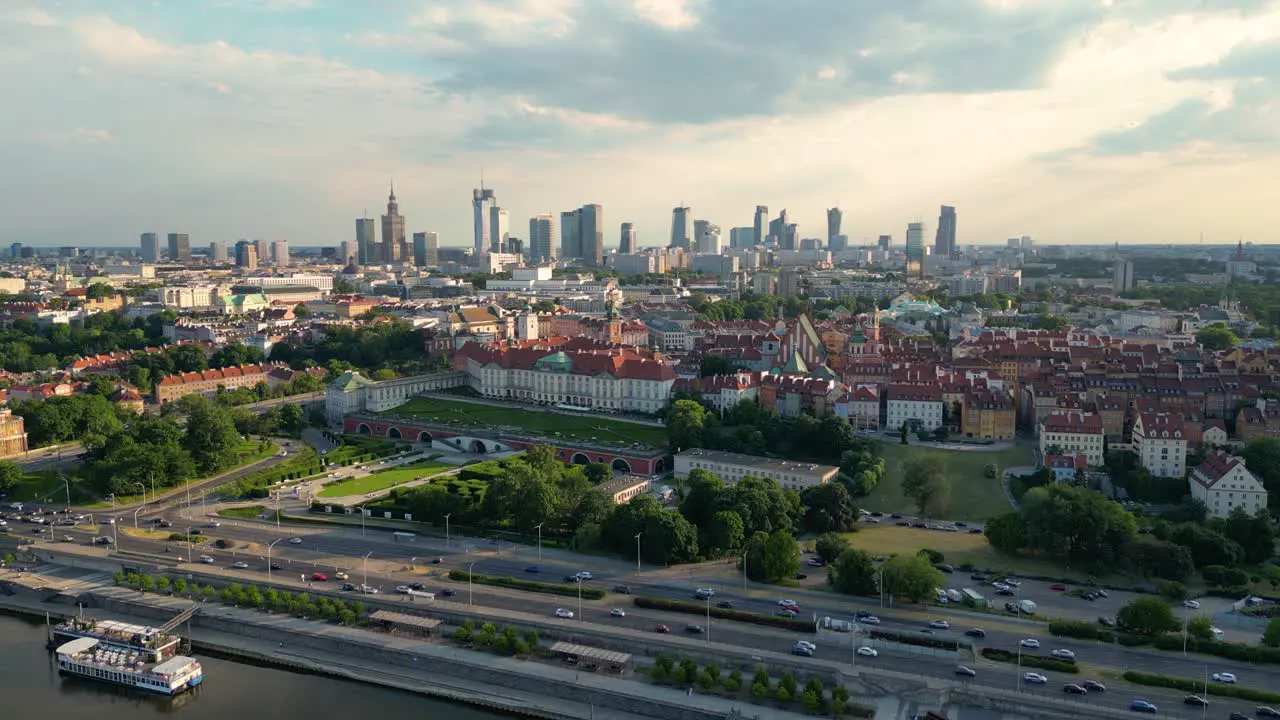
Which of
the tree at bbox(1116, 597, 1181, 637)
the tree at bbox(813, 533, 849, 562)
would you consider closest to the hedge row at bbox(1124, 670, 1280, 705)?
the tree at bbox(1116, 597, 1181, 637)

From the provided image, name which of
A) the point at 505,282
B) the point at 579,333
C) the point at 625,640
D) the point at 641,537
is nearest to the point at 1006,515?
the point at 641,537

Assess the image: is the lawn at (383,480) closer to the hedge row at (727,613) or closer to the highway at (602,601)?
the highway at (602,601)

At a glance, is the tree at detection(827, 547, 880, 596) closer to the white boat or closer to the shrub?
the shrub

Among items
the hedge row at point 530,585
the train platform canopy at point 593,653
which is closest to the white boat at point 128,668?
the hedge row at point 530,585

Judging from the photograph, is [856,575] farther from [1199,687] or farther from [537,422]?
[537,422]

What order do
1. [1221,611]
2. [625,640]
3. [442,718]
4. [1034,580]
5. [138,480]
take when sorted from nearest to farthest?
[442,718] → [625,640] → [1221,611] → [1034,580] → [138,480]

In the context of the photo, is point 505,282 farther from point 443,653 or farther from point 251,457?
point 443,653
